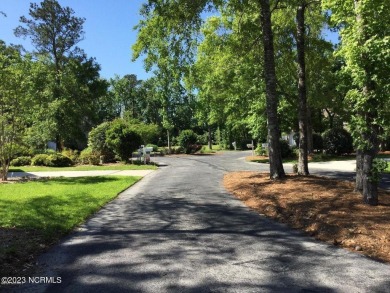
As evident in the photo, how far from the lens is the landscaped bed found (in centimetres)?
546

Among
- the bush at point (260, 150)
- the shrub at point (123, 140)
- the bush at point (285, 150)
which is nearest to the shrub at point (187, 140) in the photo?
the bush at point (260, 150)

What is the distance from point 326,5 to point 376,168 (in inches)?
136

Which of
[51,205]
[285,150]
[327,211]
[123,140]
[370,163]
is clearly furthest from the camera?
[285,150]

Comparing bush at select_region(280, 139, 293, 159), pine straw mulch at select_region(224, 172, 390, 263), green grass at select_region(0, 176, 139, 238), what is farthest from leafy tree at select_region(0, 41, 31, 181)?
bush at select_region(280, 139, 293, 159)

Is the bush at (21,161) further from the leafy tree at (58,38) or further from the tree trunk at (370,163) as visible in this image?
the tree trunk at (370,163)

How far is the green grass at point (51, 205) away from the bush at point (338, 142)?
18805 millimetres

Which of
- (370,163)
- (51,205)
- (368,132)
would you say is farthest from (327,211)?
(51,205)

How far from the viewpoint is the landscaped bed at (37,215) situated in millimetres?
5464

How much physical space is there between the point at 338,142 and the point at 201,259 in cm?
2548

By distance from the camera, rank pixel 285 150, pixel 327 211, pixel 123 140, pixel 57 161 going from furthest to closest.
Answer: pixel 285 150 < pixel 57 161 < pixel 123 140 < pixel 327 211

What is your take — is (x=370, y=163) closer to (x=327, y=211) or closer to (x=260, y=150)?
(x=327, y=211)

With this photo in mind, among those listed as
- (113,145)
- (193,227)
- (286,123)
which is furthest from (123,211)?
(286,123)

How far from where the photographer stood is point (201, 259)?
5141 millimetres

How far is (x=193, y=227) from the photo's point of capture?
7.12 metres
